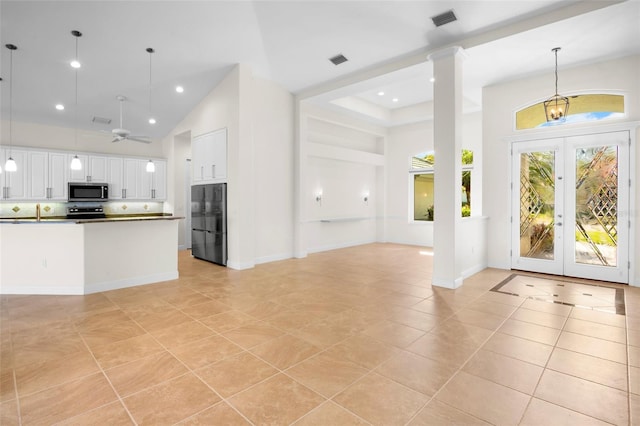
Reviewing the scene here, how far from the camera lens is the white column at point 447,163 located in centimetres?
478

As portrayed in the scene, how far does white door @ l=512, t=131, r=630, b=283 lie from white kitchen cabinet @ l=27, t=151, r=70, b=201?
9.63m

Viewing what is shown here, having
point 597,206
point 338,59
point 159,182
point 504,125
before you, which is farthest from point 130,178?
point 597,206

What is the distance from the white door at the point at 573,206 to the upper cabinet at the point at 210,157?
5637 millimetres

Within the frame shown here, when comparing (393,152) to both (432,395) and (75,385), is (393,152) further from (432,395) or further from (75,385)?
(75,385)

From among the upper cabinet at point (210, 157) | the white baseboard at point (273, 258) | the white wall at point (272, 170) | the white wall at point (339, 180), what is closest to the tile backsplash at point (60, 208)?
the upper cabinet at point (210, 157)

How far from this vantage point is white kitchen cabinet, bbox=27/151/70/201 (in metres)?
7.08

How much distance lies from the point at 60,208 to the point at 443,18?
28.9ft

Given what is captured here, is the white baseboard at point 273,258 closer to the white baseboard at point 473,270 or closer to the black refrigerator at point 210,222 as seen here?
the black refrigerator at point 210,222

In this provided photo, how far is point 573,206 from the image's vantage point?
557 cm

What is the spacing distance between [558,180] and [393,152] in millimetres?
4944

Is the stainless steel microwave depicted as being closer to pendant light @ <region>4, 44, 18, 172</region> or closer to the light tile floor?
pendant light @ <region>4, 44, 18, 172</region>

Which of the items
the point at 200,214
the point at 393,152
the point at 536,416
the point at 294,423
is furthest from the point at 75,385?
the point at 393,152

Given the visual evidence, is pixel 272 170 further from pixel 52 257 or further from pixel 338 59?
pixel 52 257

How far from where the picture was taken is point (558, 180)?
569 centimetres
